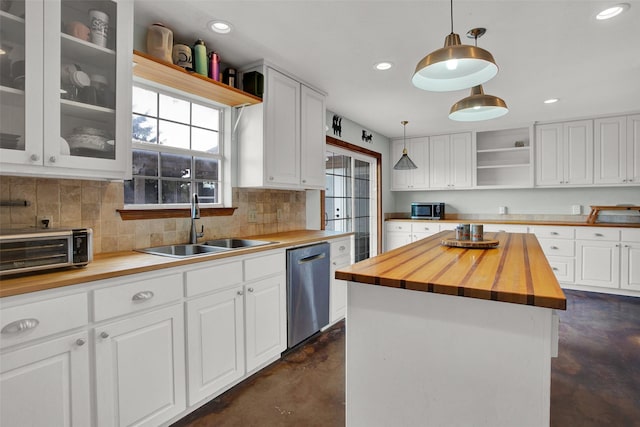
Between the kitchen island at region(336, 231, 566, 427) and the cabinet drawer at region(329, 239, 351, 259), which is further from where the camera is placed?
the cabinet drawer at region(329, 239, 351, 259)

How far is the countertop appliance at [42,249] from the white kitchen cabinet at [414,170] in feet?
16.2

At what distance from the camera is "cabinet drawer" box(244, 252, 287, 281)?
2.16 metres

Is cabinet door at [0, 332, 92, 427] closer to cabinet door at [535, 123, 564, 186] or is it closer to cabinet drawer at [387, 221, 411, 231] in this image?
cabinet drawer at [387, 221, 411, 231]

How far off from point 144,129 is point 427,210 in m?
4.42

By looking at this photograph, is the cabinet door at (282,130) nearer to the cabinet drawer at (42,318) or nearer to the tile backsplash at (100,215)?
the tile backsplash at (100,215)

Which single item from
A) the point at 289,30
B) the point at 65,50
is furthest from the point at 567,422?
the point at 65,50

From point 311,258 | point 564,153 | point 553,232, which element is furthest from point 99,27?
point 564,153

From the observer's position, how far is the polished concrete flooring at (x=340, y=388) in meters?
1.85

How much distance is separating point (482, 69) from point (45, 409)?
237cm

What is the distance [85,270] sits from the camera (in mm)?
1463

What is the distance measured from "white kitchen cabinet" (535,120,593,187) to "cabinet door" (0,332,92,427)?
5.46 meters

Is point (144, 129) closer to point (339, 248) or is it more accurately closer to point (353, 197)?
point (339, 248)

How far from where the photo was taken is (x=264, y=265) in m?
2.28

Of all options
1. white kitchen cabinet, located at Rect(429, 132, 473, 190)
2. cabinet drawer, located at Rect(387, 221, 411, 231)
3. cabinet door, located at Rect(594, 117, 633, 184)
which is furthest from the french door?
cabinet door, located at Rect(594, 117, 633, 184)
